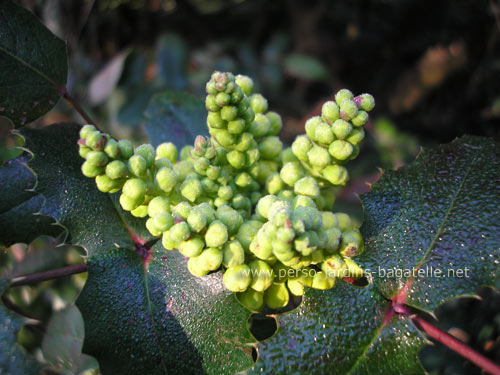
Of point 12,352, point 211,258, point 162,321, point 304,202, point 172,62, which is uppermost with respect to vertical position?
point 304,202

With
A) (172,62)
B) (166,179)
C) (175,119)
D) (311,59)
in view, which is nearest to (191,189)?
(166,179)

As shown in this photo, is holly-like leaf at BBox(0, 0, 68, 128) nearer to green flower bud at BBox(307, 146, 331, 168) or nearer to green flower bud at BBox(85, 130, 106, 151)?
green flower bud at BBox(85, 130, 106, 151)

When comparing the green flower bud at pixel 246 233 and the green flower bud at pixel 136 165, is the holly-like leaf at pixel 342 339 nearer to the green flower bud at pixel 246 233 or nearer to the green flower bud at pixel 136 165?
the green flower bud at pixel 246 233

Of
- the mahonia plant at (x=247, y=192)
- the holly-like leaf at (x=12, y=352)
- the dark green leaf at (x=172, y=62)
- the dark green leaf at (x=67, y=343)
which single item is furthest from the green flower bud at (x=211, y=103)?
the dark green leaf at (x=172, y=62)

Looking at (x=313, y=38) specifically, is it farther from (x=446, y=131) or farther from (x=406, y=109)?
(x=446, y=131)

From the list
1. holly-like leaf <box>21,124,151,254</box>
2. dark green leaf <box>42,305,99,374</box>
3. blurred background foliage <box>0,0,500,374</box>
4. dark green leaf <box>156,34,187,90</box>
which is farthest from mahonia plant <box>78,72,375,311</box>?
dark green leaf <box>156,34,187,90</box>

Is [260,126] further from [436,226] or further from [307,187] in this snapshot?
[436,226]
